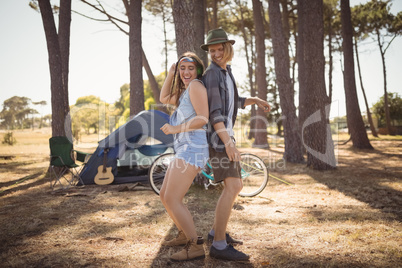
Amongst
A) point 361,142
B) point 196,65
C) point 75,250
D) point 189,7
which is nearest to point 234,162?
point 196,65

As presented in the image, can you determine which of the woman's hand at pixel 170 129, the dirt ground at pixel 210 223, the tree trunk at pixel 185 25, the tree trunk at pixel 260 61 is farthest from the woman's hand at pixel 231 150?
the tree trunk at pixel 260 61

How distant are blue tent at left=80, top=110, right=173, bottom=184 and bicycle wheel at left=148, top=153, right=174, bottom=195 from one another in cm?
107

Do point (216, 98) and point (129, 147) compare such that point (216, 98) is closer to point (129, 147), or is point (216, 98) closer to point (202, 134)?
point (202, 134)

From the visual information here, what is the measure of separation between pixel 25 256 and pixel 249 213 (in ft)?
8.91

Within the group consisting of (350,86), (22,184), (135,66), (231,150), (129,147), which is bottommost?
(22,184)

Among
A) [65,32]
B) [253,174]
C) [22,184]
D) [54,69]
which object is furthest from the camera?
[65,32]

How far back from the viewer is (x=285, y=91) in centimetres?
871

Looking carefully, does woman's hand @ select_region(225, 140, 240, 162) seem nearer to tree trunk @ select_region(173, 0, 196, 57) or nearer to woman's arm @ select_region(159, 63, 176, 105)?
woman's arm @ select_region(159, 63, 176, 105)

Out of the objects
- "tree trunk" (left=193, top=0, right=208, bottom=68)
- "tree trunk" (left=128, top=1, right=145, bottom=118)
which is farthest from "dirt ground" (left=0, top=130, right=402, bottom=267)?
"tree trunk" (left=128, top=1, right=145, bottom=118)

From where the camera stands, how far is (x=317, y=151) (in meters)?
7.15

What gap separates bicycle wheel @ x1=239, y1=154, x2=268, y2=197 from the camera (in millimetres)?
5148

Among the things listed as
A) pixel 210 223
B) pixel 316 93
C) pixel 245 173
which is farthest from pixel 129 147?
pixel 316 93

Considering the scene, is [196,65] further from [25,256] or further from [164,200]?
[25,256]

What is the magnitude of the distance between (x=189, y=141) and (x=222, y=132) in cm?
28
